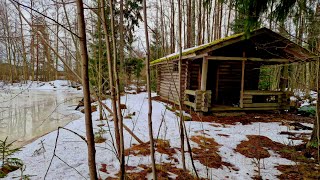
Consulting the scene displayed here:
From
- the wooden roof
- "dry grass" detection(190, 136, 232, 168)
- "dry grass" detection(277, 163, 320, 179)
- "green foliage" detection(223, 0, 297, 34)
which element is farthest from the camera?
the wooden roof

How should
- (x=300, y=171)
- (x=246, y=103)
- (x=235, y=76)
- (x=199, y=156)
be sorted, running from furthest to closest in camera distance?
(x=235, y=76), (x=246, y=103), (x=199, y=156), (x=300, y=171)

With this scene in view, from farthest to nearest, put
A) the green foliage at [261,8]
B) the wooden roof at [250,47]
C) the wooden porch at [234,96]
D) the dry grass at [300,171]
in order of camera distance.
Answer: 1. the wooden porch at [234,96]
2. the wooden roof at [250,47]
3. the green foliage at [261,8]
4. the dry grass at [300,171]

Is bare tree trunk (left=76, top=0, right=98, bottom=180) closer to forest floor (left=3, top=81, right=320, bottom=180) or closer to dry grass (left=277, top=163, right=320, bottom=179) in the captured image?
forest floor (left=3, top=81, right=320, bottom=180)

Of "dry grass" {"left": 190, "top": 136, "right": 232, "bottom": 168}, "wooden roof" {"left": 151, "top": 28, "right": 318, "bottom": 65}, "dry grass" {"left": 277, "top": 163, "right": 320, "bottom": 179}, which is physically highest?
"wooden roof" {"left": 151, "top": 28, "right": 318, "bottom": 65}

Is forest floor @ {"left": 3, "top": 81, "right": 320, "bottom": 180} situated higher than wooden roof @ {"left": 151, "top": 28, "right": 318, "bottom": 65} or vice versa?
wooden roof @ {"left": 151, "top": 28, "right": 318, "bottom": 65}

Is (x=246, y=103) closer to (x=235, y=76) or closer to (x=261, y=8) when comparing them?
(x=235, y=76)

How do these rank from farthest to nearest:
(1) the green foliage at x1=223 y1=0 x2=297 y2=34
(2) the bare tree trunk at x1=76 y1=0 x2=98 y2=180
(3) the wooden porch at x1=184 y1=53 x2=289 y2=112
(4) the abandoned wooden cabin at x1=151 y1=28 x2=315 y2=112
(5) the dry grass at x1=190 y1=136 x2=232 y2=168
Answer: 1. (4) the abandoned wooden cabin at x1=151 y1=28 x2=315 y2=112
2. (3) the wooden porch at x1=184 y1=53 x2=289 y2=112
3. (1) the green foliage at x1=223 y1=0 x2=297 y2=34
4. (5) the dry grass at x1=190 y1=136 x2=232 y2=168
5. (2) the bare tree trunk at x1=76 y1=0 x2=98 y2=180

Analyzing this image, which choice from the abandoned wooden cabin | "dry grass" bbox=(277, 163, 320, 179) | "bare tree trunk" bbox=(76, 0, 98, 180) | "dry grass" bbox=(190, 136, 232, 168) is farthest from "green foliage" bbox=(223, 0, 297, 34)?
the abandoned wooden cabin

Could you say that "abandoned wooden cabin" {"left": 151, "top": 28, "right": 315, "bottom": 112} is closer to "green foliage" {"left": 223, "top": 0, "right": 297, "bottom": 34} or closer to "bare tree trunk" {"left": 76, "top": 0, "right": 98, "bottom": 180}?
"green foliage" {"left": 223, "top": 0, "right": 297, "bottom": 34}

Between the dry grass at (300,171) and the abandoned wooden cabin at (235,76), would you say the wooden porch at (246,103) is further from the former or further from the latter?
the dry grass at (300,171)

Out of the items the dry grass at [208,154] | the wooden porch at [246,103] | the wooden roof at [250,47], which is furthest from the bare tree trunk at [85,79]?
the wooden porch at [246,103]

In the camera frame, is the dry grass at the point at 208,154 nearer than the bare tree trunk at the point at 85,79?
No

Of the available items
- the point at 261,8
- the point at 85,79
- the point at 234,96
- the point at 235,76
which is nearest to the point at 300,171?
the point at 261,8

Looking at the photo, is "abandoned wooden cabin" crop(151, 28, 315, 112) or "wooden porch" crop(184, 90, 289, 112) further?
"abandoned wooden cabin" crop(151, 28, 315, 112)
